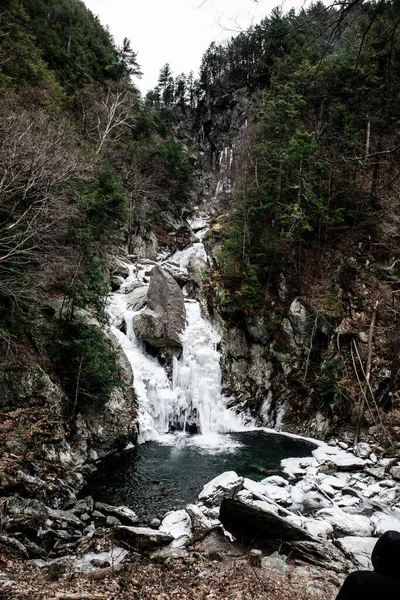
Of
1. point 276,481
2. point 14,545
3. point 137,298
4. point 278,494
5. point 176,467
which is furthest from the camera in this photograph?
point 137,298

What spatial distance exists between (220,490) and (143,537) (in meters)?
2.42

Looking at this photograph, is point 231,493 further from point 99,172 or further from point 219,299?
point 99,172

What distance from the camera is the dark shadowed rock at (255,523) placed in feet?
19.8

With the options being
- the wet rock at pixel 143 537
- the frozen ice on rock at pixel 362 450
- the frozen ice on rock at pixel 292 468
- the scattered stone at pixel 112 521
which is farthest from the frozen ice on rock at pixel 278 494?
the frozen ice on rock at pixel 362 450

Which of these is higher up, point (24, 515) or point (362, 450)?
point (24, 515)

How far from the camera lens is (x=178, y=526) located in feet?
23.0

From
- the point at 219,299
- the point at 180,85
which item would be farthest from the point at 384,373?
the point at 180,85

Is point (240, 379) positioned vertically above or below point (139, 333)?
below

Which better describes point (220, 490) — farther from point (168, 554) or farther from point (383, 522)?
point (383, 522)

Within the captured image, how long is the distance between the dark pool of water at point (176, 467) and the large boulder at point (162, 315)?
4525 millimetres

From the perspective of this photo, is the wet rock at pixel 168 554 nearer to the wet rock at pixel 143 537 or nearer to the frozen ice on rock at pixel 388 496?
the wet rock at pixel 143 537

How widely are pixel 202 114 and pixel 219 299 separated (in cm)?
4334

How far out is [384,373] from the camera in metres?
13.4

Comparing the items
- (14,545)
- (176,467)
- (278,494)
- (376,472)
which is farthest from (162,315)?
(14,545)
